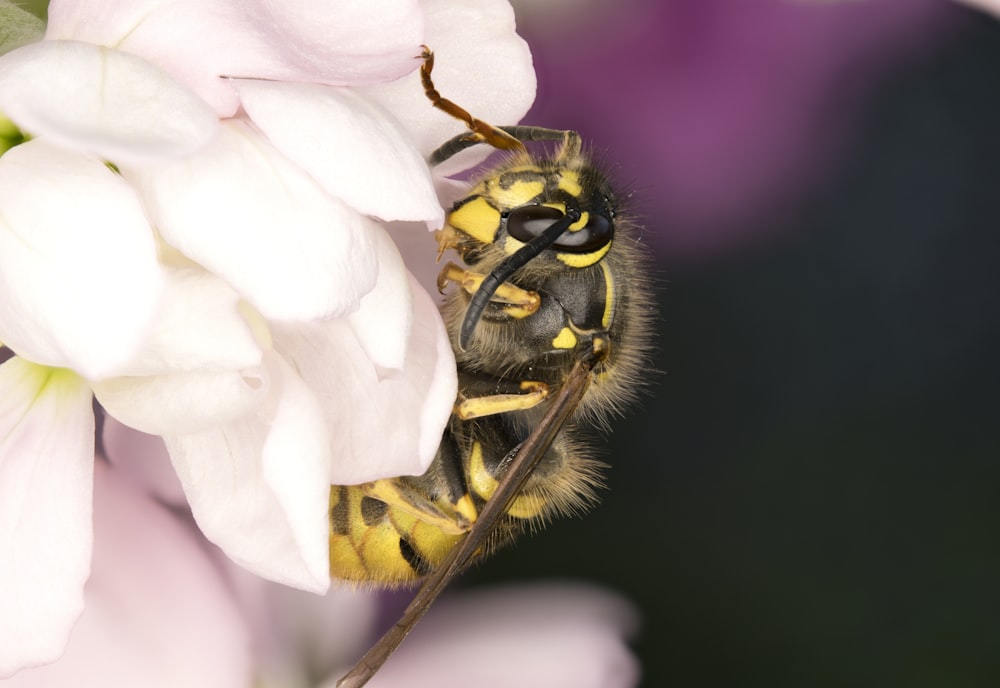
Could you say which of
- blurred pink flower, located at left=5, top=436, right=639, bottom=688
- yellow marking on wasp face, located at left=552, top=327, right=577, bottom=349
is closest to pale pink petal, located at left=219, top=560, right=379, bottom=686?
blurred pink flower, located at left=5, top=436, right=639, bottom=688

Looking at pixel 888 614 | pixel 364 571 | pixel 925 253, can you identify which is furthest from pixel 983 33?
pixel 364 571

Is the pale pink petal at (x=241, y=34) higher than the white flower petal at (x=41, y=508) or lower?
higher

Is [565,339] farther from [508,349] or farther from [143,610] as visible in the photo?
[143,610]

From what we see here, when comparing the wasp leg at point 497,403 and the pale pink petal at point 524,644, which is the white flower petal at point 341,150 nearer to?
the wasp leg at point 497,403

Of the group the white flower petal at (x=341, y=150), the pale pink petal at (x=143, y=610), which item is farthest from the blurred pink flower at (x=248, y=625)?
A: the white flower petal at (x=341, y=150)

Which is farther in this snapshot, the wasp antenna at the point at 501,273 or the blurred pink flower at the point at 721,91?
the blurred pink flower at the point at 721,91

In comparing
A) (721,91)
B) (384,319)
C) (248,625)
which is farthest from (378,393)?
(721,91)

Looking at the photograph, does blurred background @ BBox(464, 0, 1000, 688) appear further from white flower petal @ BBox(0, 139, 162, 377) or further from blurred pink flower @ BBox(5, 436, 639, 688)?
white flower petal @ BBox(0, 139, 162, 377)

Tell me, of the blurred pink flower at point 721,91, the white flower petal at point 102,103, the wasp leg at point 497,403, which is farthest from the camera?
the blurred pink flower at point 721,91
